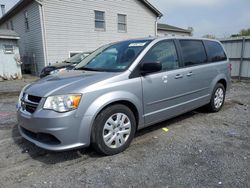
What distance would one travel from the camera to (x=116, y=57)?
3758 millimetres

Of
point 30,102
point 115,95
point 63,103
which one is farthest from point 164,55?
point 30,102

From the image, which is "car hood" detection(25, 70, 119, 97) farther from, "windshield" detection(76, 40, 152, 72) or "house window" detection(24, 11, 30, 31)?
"house window" detection(24, 11, 30, 31)

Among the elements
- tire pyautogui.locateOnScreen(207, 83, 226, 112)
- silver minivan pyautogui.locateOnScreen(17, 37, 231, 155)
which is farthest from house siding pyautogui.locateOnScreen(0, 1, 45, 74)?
tire pyautogui.locateOnScreen(207, 83, 226, 112)

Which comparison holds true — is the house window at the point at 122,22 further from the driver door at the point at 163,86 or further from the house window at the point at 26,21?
the driver door at the point at 163,86

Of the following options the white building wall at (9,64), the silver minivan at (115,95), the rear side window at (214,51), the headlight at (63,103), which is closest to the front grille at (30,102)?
the silver minivan at (115,95)

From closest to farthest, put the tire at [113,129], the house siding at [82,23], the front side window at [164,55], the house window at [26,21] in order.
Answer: the tire at [113,129] → the front side window at [164,55] → the house siding at [82,23] → the house window at [26,21]

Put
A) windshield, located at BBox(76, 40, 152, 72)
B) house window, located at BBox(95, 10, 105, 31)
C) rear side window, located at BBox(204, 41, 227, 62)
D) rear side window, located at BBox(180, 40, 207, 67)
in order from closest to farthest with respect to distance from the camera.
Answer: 1. windshield, located at BBox(76, 40, 152, 72)
2. rear side window, located at BBox(180, 40, 207, 67)
3. rear side window, located at BBox(204, 41, 227, 62)
4. house window, located at BBox(95, 10, 105, 31)

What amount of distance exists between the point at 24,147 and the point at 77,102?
1526 millimetres

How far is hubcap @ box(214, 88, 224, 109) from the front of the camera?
16.5 feet

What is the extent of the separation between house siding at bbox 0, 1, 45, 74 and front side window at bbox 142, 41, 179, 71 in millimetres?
10423

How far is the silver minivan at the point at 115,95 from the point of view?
8.95ft

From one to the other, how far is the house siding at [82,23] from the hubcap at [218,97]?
10.3 meters

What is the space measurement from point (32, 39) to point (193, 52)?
11962mm

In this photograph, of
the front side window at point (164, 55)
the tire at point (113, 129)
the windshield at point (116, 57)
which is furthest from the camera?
the front side window at point (164, 55)
